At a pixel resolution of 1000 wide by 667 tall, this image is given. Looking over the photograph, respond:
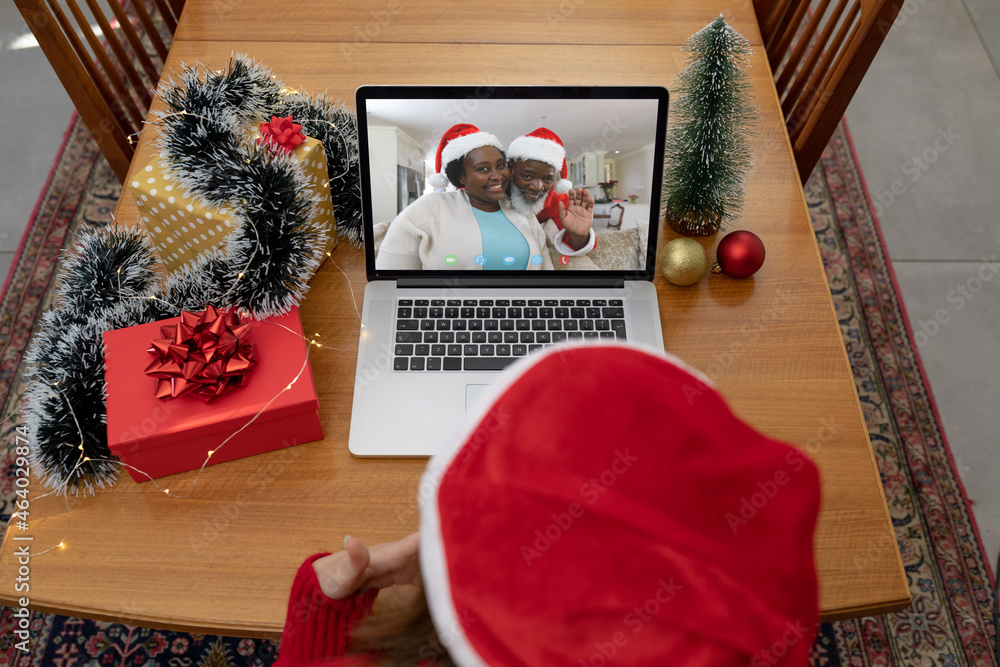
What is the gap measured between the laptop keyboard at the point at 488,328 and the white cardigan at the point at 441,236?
53 mm

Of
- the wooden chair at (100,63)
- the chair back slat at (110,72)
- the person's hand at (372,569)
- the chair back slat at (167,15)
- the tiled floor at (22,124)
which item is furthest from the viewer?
the tiled floor at (22,124)

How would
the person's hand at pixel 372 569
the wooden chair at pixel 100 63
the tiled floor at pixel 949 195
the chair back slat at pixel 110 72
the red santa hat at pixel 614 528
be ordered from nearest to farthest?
1. the red santa hat at pixel 614 528
2. the person's hand at pixel 372 569
3. the wooden chair at pixel 100 63
4. the chair back slat at pixel 110 72
5. the tiled floor at pixel 949 195

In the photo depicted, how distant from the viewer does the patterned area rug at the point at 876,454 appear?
1.35m

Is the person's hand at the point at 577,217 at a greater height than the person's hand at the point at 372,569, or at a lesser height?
greater

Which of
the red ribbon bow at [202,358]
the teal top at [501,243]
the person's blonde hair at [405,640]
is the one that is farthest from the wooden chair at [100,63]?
the person's blonde hair at [405,640]

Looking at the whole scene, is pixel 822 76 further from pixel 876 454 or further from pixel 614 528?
pixel 614 528

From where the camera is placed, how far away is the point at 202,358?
29.7 inches

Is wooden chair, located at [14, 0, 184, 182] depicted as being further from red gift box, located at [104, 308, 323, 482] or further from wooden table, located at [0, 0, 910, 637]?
red gift box, located at [104, 308, 323, 482]

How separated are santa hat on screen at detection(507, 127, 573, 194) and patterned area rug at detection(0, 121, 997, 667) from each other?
1.07m

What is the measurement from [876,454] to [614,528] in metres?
1.46

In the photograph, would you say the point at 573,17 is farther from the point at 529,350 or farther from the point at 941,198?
the point at 941,198

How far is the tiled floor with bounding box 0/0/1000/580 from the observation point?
171cm

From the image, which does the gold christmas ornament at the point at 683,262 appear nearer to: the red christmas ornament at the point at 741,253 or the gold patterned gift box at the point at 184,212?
the red christmas ornament at the point at 741,253

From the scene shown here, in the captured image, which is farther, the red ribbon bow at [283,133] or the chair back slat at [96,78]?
the chair back slat at [96,78]
